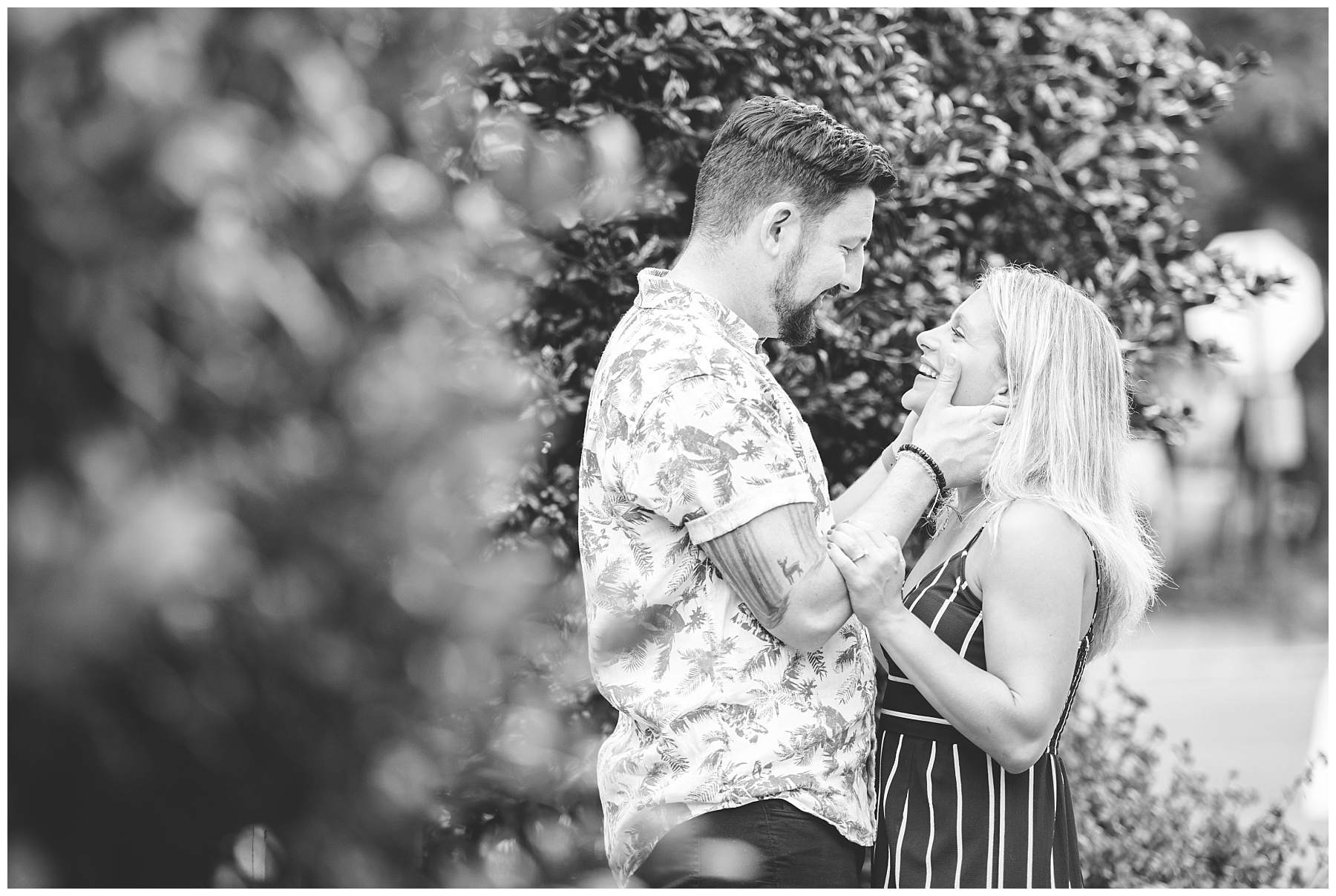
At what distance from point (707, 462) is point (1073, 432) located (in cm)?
87

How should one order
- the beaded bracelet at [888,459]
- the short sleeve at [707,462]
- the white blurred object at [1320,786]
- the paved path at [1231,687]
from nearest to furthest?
the short sleeve at [707,462]
the beaded bracelet at [888,459]
the white blurred object at [1320,786]
the paved path at [1231,687]

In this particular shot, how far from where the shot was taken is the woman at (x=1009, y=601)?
7.06 ft

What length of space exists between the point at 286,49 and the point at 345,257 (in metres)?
0.17

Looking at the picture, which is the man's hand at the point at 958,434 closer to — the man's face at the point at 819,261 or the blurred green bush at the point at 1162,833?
the man's face at the point at 819,261

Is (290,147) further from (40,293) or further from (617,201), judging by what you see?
(617,201)

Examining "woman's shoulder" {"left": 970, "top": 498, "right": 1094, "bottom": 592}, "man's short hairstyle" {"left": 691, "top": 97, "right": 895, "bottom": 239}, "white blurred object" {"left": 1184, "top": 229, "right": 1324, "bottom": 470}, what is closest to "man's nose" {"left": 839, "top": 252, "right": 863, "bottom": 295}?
"man's short hairstyle" {"left": 691, "top": 97, "right": 895, "bottom": 239}

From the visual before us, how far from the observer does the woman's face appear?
2477mm

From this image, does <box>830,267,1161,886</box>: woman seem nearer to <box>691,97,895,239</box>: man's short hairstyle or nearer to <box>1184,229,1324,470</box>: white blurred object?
<box>691,97,895,239</box>: man's short hairstyle

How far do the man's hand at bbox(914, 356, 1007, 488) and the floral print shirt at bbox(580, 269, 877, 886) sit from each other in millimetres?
265

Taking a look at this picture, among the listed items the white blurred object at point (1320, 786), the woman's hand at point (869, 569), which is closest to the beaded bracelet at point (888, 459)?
the woman's hand at point (869, 569)

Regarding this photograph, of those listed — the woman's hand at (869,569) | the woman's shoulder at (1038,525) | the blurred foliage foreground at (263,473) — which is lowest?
the woman's shoulder at (1038,525)

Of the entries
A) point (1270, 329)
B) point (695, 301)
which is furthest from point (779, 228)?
point (1270, 329)

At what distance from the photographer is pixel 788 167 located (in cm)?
223

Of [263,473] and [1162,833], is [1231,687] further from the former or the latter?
[263,473]
